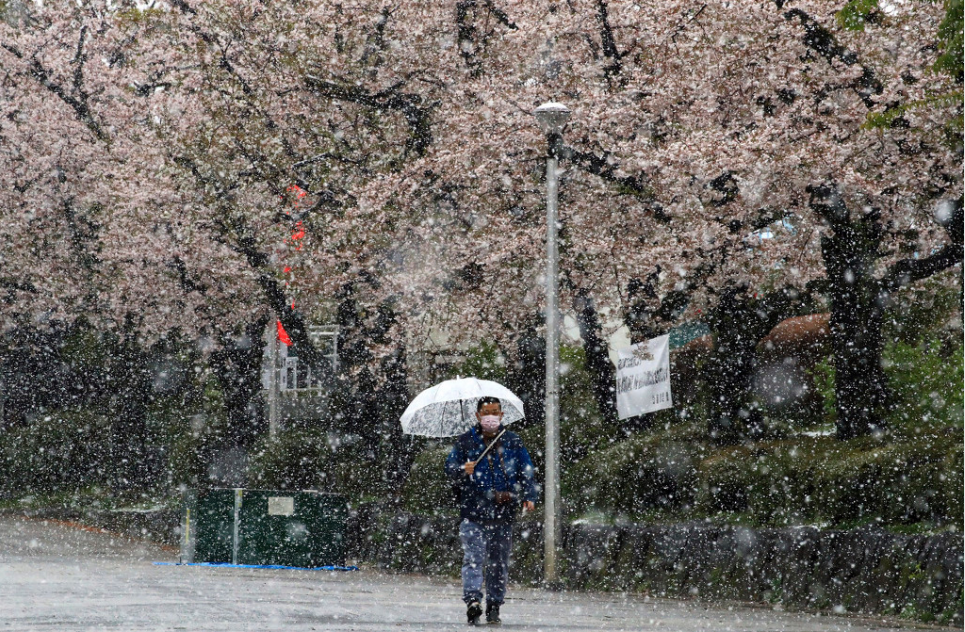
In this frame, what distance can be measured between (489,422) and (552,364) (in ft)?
20.9

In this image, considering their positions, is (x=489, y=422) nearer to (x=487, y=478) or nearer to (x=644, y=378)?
(x=487, y=478)

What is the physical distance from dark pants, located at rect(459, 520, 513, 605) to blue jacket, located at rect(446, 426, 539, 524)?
0.26ft

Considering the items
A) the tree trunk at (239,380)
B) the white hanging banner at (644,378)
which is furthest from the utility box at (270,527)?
the tree trunk at (239,380)

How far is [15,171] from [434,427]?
18.7 m

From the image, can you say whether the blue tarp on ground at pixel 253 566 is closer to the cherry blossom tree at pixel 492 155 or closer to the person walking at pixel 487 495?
the cherry blossom tree at pixel 492 155

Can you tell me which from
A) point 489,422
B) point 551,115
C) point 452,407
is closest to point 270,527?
point 452,407

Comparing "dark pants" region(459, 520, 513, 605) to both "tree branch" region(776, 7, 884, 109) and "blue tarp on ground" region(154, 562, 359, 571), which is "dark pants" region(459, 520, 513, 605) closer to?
"tree branch" region(776, 7, 884, 109)

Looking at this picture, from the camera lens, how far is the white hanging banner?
1741 cm

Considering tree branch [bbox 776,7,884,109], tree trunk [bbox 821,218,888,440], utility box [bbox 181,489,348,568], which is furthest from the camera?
utility box [bbox 181,489,348,568]

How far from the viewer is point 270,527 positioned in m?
21.6

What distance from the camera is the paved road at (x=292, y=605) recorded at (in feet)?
35.5

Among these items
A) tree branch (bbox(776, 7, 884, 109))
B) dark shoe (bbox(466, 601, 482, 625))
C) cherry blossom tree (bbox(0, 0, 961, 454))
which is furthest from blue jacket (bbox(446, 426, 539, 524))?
tree branch (bbox(776, 7, 884, 109))

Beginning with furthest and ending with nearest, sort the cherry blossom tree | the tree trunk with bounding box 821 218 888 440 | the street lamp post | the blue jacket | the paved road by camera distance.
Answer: the cherry blossom tree
the tree trunk with bounding box 821 218 888 440
the street lamp post
the blue jacket
the paved road

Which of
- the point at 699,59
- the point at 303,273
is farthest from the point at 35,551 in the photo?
the point at 699,59
